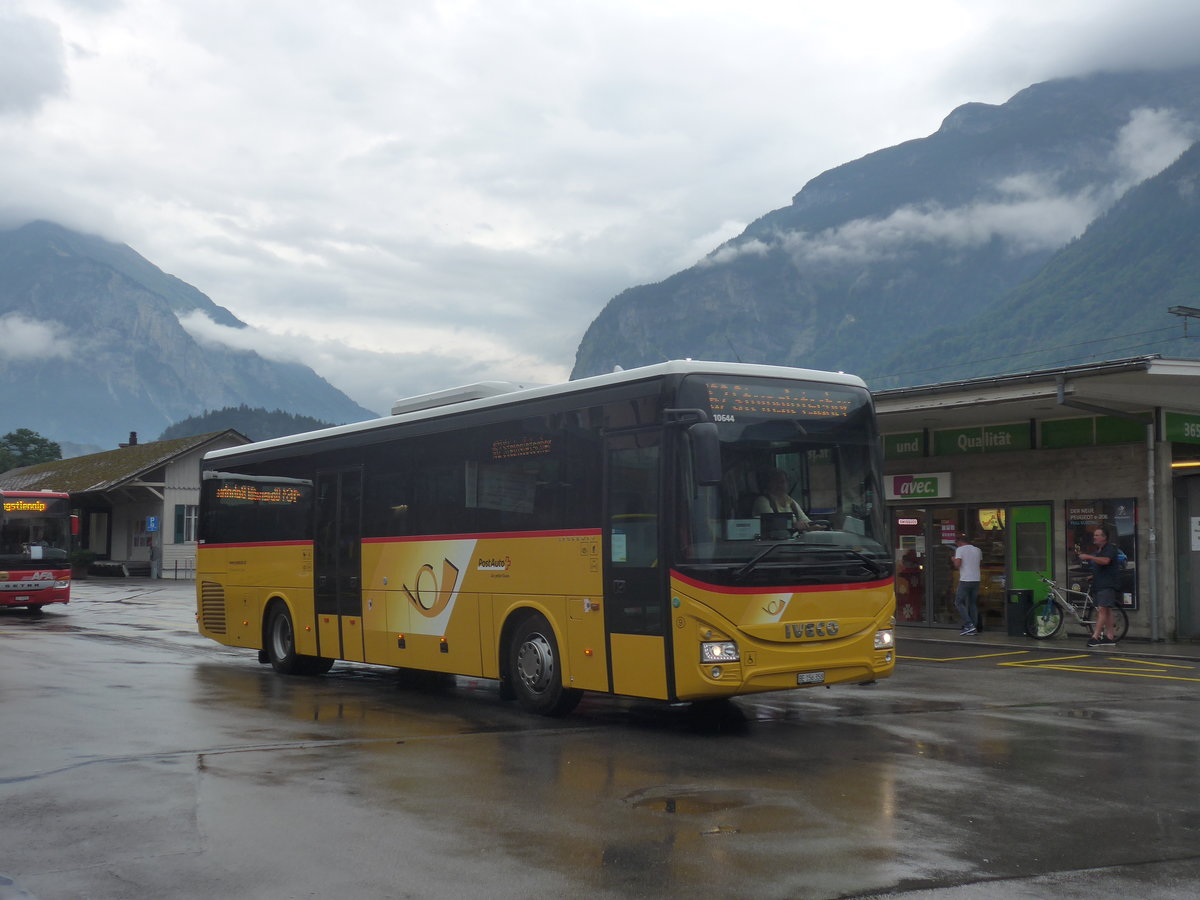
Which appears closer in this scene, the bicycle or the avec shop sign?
the bicycle

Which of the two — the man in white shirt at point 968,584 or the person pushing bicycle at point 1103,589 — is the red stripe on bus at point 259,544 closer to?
the man in white shirt at point 968,584

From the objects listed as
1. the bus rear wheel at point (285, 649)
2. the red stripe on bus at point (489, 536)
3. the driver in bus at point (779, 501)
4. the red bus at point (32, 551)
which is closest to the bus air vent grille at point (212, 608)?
the bus rear wheel at point (285, 649)

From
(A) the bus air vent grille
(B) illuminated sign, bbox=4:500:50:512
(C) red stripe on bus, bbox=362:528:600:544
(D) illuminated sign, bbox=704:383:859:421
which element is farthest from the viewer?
(B) illuminated sign, bbox=4:500:50:512

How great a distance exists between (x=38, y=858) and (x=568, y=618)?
5364 mm

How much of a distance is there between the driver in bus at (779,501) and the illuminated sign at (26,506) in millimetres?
24164

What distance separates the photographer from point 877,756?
30.1ft

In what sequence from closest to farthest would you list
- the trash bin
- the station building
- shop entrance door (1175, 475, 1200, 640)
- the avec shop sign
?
1. the station building
2. shop entrance door (1175, 475, 1200, 640)
3. the trash bin
4. the avec shop sign

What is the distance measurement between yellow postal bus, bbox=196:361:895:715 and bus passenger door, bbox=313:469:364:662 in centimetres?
54

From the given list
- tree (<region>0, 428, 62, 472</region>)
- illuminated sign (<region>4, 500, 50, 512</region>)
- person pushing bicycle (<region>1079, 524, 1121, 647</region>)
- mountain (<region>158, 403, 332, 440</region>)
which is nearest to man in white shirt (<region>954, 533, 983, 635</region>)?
person pushing bicycle (<region>1079, 524, 1121, 647</region>)

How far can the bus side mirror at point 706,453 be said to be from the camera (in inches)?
360

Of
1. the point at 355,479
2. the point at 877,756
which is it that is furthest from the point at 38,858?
the point at 355,479

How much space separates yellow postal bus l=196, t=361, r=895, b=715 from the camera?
975cm

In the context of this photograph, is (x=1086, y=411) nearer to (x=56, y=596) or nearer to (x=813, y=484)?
(x=813, y=484)

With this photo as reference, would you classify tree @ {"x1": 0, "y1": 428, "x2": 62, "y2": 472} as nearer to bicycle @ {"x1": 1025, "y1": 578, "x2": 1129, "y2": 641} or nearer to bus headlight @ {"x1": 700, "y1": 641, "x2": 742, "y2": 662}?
bicycle @ {"x1": 1025, "y1": 578, "x2": 1129, "y2": 641}
